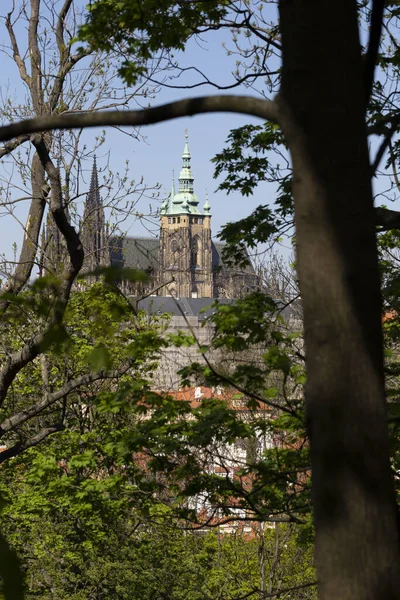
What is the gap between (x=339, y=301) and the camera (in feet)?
6.68

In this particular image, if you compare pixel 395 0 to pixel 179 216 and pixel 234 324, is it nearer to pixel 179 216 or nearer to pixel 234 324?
pixel 234 324

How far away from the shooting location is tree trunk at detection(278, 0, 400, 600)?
194 cm

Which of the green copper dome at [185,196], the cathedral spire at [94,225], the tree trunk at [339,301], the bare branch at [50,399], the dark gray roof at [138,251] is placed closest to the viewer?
the tree trunk at [339,301]

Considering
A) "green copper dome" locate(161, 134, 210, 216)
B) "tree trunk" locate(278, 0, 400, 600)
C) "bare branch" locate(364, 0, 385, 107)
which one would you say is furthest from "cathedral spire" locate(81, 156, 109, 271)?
"green copper dome" locate(161, 134, 210, 216)

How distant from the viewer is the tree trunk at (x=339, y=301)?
76.5 inches

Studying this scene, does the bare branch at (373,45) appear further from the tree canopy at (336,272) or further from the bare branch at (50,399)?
the bare branch at (50,399)

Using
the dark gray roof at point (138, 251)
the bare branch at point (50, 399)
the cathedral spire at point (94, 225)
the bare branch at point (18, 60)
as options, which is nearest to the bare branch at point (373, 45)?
the dark gray roof at point (138, 251)

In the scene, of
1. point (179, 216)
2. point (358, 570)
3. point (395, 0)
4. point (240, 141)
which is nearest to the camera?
point (358, 570)

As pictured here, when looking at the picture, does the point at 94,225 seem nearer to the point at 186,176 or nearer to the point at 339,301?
the point at 339,301

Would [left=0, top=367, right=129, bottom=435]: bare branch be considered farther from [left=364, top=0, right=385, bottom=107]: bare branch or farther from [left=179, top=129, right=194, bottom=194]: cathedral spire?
[left=179, top=129, right=194, bottom=194]: cathedral spire

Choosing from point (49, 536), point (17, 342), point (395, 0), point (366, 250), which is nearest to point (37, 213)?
point (395, 0)

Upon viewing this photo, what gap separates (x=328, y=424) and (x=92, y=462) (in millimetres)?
7004

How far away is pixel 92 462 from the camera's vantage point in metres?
8.77

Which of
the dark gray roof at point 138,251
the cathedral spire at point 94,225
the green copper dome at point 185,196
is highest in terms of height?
the green copper dome at point 185,196
